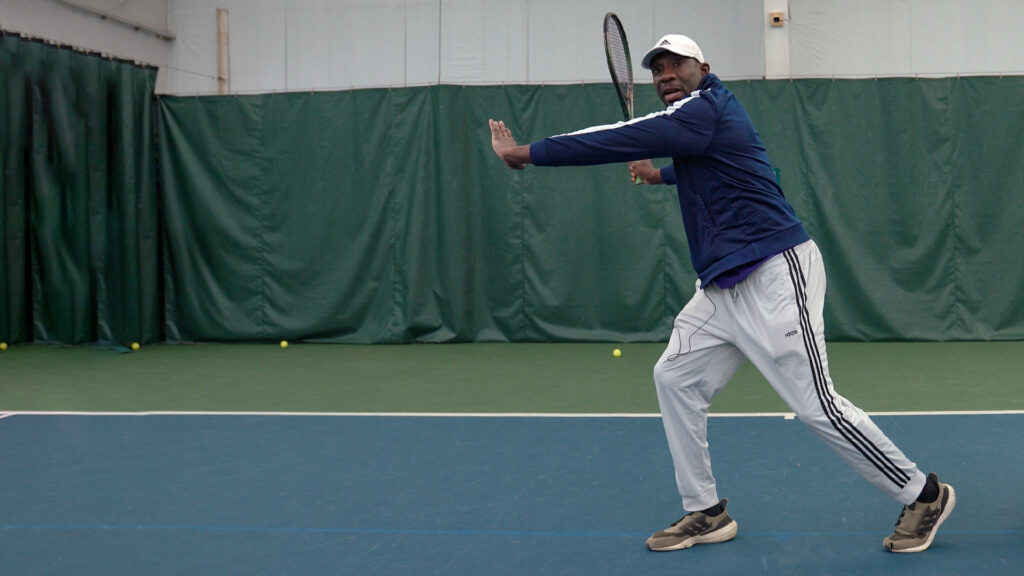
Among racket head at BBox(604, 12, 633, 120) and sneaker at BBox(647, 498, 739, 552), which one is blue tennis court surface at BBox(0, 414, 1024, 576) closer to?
sneaker at BBox(647, 498, 739, 552)

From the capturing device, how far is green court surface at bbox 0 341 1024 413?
583 centimetres


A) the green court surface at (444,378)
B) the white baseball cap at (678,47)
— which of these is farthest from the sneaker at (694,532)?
the green court surface at (444,378)

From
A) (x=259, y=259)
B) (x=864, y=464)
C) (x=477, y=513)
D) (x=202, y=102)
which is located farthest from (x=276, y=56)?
(x=864, y=464)

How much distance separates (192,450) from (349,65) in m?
7.27

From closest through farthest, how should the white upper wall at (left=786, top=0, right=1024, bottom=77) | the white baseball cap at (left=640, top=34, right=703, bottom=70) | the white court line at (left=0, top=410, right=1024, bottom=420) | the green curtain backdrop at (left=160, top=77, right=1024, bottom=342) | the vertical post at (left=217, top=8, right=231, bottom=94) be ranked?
the white baseball cap at (left=640, top=34, right=703, bottom=70) < the white court line at (left=0, top=410, right=1024, bottom=420) < the green curtain backdrop at (left=160, top=77, right=1024, bottom=342) < the white upper wall at (left=786, top=0, right=1024, bottom=77) < the vertical post at (left=217, top=8, right=231, bottom=94)

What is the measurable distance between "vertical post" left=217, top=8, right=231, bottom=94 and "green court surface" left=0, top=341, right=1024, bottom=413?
3.55m

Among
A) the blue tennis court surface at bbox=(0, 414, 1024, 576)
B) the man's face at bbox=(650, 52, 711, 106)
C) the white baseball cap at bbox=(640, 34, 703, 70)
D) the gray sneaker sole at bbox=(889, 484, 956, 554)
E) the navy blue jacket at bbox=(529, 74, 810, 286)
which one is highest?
the white baseball cap at bbox=(640, 34, 703, 70)

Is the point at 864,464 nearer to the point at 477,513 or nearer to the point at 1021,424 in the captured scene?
the point at 477,513

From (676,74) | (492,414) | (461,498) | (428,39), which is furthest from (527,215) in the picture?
(676,74)

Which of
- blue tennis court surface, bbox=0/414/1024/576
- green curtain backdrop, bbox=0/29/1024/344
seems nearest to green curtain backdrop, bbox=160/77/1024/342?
green curtain backdrop, bbox=0/29/1024/344

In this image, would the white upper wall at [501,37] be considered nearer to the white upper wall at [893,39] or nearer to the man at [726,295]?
the white upper wall at [893,39]

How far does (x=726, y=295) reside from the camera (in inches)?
123

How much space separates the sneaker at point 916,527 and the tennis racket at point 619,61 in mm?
1480

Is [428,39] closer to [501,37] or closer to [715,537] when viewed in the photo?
[501,37]
